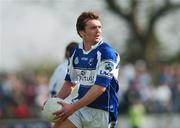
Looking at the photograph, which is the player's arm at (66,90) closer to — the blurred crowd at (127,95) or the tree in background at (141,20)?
the blurred crowd at (127,95)

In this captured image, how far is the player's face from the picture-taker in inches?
374

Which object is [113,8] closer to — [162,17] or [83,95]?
[162,17]

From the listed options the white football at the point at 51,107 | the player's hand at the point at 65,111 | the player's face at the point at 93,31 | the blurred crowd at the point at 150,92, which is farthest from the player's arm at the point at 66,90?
the blurred crowd at the point at 150,92

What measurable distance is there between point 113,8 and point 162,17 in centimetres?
208

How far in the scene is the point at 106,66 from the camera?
30.9ft

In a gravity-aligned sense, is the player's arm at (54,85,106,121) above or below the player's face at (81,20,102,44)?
below

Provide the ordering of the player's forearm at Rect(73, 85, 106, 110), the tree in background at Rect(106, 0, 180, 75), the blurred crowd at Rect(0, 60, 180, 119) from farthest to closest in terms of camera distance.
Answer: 1. the tree in background at Rect(106, 0, 180, 75)
2. the blurred crowd at Rect(0, 60, 180, 119)
3. the player's forearm at Rect(73, 85, 106, 110)

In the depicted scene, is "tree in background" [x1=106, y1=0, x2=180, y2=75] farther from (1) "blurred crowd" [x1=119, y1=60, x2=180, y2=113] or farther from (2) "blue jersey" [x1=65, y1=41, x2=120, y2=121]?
(2) "blue jersey" [x1=65, y1=41, x2=120, y2=121]

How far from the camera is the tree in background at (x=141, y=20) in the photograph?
31078 millimetres

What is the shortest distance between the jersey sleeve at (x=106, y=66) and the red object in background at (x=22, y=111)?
12.0 m

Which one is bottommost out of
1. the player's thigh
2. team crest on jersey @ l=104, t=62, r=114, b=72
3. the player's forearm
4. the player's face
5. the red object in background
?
the red object in background

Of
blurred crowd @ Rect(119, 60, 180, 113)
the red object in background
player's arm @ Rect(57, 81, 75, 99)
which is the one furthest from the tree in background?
player's arm @ Rect(57, 81, 75, 99)

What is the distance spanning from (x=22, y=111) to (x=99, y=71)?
12.3m

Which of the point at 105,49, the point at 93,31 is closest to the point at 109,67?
the point at 105,49
